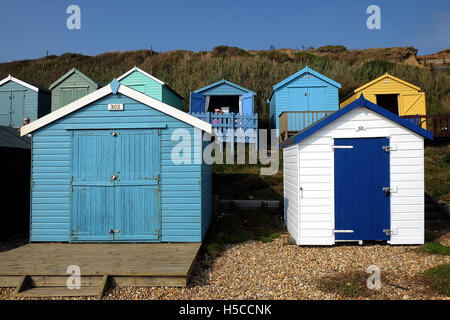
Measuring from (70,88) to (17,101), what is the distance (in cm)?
270

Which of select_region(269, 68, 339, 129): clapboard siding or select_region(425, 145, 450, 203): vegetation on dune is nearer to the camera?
select_region(425, 145, 450, 203): vegetation on dune

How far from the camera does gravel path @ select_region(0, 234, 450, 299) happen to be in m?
3.92

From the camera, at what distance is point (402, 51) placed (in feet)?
107

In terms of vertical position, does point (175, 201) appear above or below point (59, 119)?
below

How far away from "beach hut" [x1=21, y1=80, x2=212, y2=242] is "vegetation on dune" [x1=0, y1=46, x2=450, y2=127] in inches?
467

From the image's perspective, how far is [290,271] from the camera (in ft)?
15.6

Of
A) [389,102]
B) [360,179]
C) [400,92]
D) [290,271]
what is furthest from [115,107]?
[389,102]

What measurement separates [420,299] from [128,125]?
5.89 m

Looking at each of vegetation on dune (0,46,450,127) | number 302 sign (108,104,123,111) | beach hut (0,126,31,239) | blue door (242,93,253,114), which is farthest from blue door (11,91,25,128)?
blue door (242,93,253,114)

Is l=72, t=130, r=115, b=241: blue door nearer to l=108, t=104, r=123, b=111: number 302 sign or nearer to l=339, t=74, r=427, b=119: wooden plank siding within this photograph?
l=108, t=104, r=123, b=111: number 302 sign

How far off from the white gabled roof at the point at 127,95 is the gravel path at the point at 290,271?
276 centimetres

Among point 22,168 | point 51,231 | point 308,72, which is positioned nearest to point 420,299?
point 51,231
